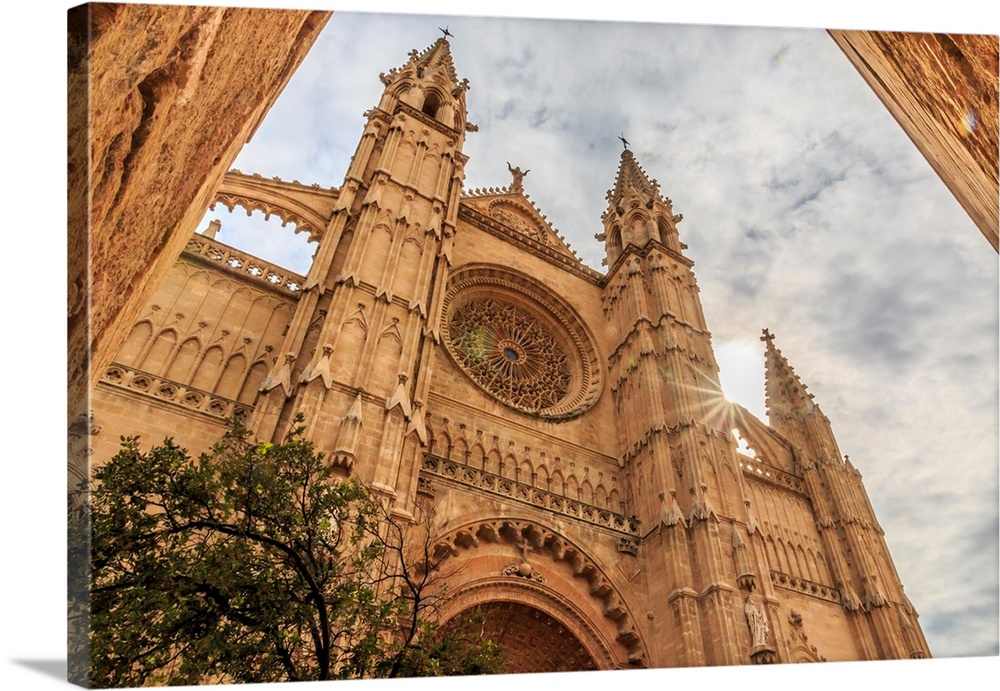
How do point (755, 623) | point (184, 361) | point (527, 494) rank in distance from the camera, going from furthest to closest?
1. point (527, 494)
2. point (184, 361)
3. point (755, 623)

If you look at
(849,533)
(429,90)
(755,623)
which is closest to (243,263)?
(429,90)

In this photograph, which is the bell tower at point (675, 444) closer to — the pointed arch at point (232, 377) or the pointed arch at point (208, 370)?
the pointed arch at point (232, 377)

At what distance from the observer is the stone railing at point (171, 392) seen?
31.7 ft

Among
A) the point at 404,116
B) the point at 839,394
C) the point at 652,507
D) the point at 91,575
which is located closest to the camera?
the point at 91,575

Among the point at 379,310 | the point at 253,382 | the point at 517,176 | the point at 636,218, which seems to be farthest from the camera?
the point at 517,176

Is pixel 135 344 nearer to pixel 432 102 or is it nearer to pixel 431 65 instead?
pixel 432 102

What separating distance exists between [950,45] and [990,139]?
0.96 metres

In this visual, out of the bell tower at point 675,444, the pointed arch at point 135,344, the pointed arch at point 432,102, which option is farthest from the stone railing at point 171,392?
the pointed arch at point 432,102

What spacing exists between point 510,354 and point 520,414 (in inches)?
100

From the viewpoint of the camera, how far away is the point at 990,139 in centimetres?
531

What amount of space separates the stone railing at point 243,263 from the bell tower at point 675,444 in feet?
27.0

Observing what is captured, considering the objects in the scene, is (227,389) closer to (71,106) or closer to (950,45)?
(71,106)

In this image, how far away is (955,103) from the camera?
5.23m

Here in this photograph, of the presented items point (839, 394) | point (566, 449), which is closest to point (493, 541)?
point (566, 449)
